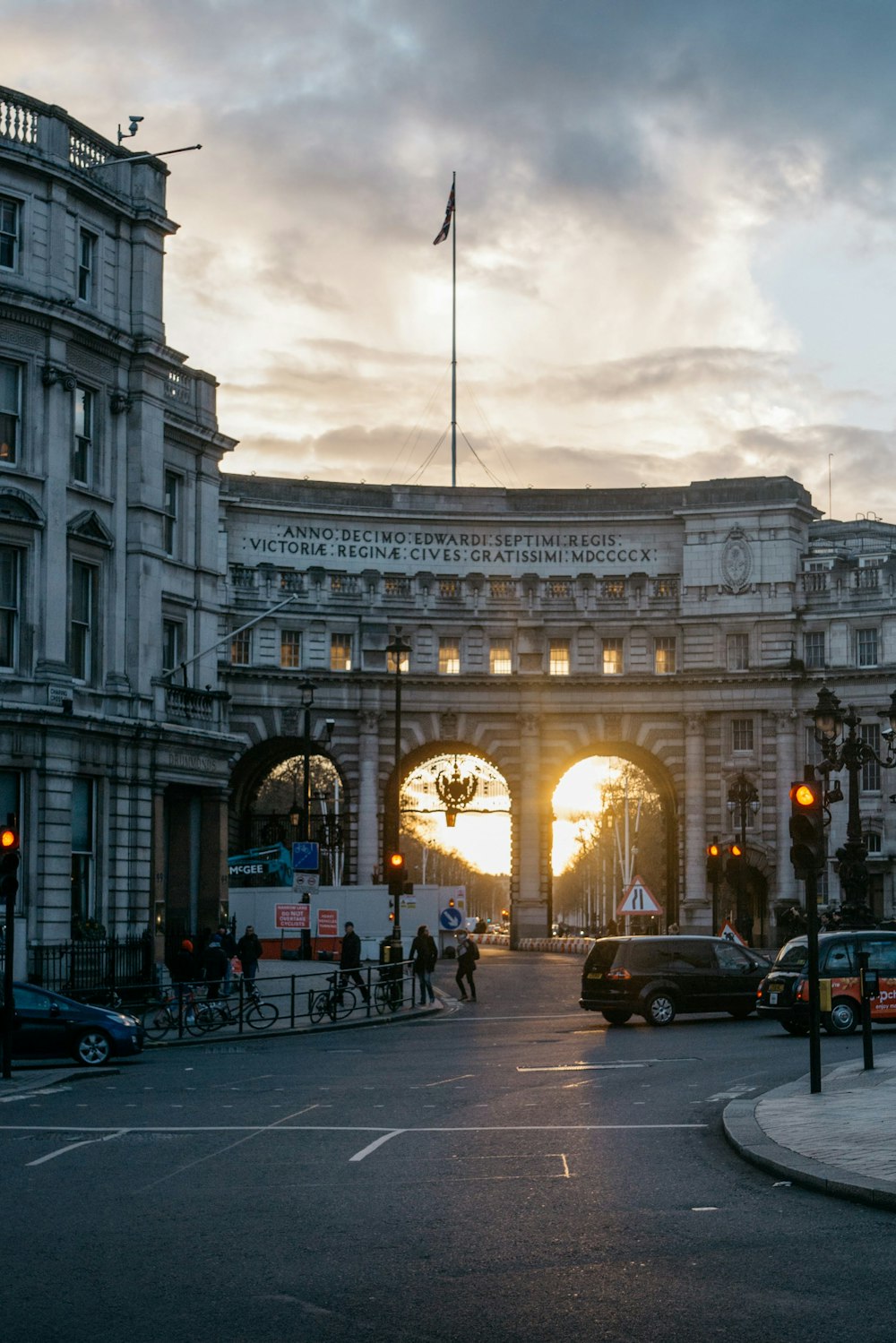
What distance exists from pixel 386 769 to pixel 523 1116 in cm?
6402

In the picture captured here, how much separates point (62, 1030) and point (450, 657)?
185 feet

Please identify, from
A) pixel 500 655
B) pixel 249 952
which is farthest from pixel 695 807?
pixel 249 952

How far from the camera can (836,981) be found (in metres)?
33.2

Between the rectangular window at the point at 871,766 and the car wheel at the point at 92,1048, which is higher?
the rectangular window at the point at 871,766

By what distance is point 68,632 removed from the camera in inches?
1673

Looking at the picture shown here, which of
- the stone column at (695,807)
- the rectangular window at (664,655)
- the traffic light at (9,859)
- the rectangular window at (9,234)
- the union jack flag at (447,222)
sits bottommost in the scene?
the traffic light at (9,859)

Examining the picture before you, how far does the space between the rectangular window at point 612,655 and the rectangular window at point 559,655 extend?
5.65 ft

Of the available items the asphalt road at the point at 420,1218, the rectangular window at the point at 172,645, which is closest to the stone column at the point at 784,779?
the rectangular window at the point at 172,645

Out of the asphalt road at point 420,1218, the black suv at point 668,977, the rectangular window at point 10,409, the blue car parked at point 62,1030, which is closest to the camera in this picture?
the asphalt road at point 420,1218

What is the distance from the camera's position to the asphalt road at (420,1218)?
34.6 feet

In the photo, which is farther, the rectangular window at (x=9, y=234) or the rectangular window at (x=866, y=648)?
the rectangular window at (x=866, y=648)

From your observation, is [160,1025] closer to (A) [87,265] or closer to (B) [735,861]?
(A) [87,265]

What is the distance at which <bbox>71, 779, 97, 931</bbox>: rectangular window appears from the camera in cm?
4212

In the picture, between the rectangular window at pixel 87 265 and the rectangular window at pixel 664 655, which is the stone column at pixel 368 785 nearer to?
the rectangular window at pixel 664 655
